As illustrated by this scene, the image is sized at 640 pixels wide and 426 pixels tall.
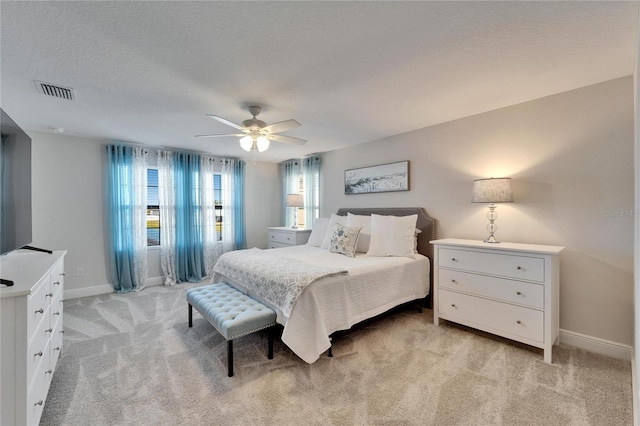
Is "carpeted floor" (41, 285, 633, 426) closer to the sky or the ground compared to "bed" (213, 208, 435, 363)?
closer to the ground

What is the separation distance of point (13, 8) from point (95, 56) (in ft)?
1.50

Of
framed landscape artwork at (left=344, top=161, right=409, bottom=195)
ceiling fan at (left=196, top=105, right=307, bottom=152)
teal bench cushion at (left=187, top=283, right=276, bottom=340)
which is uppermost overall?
ceiling fan at (left=196, top=105, right=307, bottom=152)

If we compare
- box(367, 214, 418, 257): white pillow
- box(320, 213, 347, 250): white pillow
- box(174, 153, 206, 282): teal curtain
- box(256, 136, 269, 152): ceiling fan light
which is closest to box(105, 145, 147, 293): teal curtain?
box(174, 153, 206, 282): teal curtain

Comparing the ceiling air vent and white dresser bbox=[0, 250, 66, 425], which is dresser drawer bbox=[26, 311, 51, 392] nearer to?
white dresser bbox=[0, 250, 66, 425]

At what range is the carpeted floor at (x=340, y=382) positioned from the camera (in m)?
1.64

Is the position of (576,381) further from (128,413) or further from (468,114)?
(128,413)

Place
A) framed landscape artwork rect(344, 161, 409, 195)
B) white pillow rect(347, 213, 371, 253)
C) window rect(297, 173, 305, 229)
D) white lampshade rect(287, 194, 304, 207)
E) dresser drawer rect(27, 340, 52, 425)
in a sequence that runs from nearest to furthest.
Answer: dresser drawer rect(27, 340, 52, 425) → white pillow rect(347, 213, 371, 253) → framed landscape artwork rect(344, 161, 409, 195) → white lampshade rect(287, 194, 304, 207) → window rect(297, 173, 305, 229)

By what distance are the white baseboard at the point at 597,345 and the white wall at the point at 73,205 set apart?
5.76 m

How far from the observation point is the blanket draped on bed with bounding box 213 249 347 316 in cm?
222

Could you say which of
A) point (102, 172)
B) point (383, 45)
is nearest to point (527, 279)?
point (383, 45)

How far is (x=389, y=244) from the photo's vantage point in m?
3.29

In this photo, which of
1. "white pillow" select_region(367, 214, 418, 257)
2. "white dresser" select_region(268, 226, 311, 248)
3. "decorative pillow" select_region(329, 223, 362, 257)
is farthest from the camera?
"white dresser" select_region(268, 226, 311, 248)

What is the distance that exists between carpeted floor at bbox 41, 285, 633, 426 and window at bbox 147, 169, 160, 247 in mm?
2025

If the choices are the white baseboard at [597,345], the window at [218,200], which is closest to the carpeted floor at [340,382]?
the white baseboard at [597,345]
